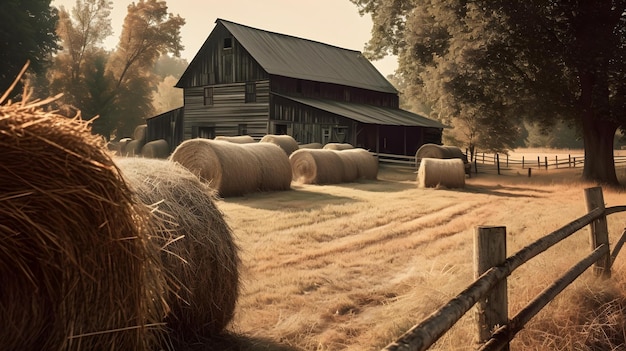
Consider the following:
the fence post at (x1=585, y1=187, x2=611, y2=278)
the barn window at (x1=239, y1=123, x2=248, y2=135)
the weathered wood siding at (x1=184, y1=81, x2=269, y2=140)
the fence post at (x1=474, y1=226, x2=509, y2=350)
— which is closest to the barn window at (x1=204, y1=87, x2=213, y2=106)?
the weathered wood siding at (x1=184, y1=81, x2=269, y2=140)

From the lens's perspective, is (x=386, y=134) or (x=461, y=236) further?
(x=386, y=134)

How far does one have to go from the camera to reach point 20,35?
34.5 meters

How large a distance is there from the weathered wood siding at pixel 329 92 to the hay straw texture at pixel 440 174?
50.9 ft

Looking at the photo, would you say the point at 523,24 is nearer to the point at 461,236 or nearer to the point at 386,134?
the point at 461,236

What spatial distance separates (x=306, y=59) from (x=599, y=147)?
69.2ft

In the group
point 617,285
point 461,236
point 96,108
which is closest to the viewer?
point 617,285

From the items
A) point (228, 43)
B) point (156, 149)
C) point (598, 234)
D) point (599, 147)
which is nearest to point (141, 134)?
point (156, 149)

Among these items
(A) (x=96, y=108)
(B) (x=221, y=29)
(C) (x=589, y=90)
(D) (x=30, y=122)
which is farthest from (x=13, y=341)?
(A) (x=96, y=108)

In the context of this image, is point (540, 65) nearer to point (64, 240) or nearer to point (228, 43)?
point (228, 43)

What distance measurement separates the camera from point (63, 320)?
102 inches

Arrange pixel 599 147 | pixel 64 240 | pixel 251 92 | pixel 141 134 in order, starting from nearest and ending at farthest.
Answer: pixel 64 240 → pixel 599 147 → pixel 251 92 → pixel 141 134

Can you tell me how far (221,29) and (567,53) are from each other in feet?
71.5

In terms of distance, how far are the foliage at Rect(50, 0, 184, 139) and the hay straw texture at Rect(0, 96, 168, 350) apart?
150 feet

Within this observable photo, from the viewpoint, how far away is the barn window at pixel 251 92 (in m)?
33.3
